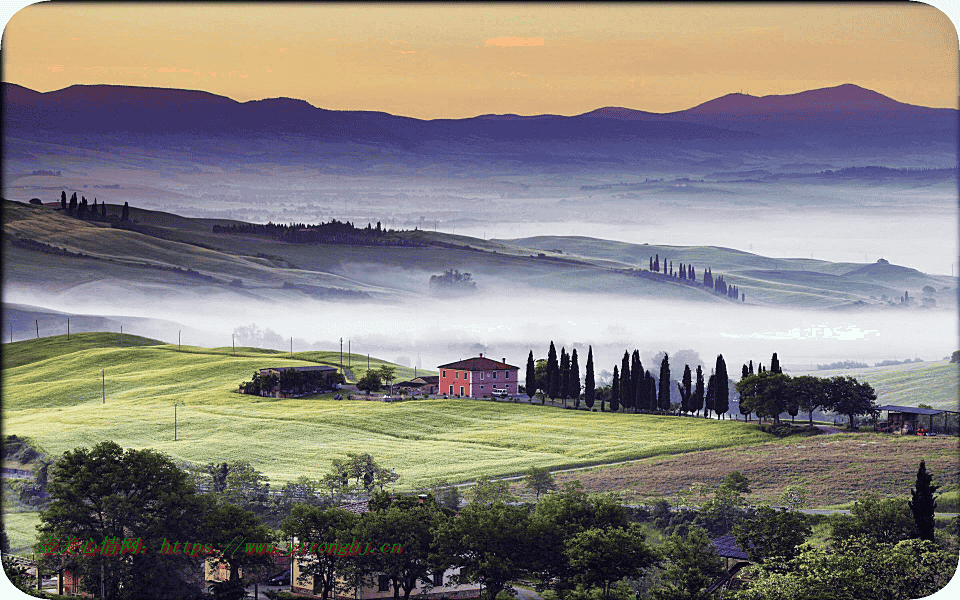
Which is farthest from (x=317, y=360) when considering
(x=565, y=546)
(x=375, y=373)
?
(x=565, y=546)

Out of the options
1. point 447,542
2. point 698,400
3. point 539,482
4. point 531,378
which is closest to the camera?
point 447,542

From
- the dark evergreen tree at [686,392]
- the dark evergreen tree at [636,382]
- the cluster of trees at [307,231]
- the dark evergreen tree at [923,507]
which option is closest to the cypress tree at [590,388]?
the dark evergreen tree at [636,382]

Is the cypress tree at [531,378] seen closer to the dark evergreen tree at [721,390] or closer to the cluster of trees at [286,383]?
the dark evergreen tree at [721,390]

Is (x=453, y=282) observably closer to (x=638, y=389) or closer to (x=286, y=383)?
(x=286, y=383)

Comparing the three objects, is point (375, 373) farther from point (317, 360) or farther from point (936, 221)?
point (936, 221)

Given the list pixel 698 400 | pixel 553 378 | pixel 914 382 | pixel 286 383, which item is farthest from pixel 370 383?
pixel 914 382

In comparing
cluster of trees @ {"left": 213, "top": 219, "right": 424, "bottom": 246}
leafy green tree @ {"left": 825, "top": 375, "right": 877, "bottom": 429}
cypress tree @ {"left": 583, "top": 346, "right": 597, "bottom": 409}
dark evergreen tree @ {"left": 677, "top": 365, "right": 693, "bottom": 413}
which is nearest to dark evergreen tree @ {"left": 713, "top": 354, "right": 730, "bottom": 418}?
dark evergreen tree @ {"left": 677, "top": 365, "right": 693, "bottom": 413}
